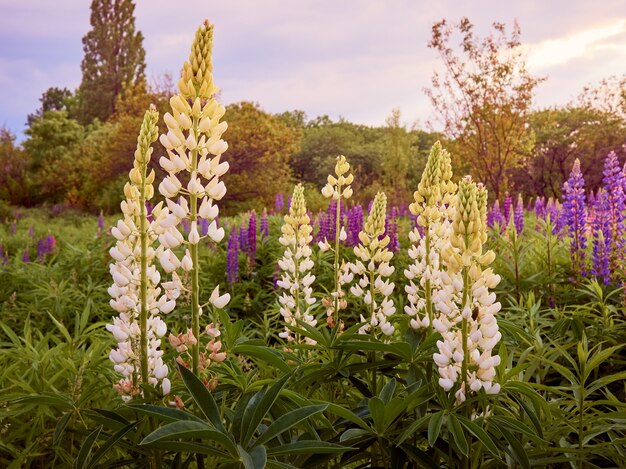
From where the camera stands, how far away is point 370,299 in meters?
2.52

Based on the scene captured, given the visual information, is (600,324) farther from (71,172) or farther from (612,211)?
(71,172)

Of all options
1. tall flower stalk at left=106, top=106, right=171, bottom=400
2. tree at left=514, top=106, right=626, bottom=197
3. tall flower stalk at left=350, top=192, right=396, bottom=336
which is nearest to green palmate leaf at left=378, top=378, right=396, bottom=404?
tall flower stalk at left=106, top=106, right=171, bottom=400

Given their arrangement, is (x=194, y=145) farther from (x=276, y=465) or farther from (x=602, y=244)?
(x=602, y=244)

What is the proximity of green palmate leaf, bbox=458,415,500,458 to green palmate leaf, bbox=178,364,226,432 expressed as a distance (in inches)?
25.6

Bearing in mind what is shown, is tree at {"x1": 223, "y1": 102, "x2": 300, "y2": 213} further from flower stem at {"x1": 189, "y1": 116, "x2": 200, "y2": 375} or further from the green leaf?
the green leaf

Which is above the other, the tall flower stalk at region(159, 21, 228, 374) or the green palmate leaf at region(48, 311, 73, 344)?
the tall flower stalk at region(159, 21, 228, 374)

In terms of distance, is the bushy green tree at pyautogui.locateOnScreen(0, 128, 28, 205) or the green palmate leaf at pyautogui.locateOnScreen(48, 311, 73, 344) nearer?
the green palmate leaf at pyautogui.locateOnScreen(48, 311, 73, 344)

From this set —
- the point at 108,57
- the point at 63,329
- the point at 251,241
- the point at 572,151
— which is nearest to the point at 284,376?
the point at 63,329

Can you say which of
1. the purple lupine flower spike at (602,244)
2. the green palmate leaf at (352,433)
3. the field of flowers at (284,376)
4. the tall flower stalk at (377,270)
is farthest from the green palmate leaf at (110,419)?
the purple lupine flower spike at (602,244)

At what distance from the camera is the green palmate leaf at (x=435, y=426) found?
1.39 meters

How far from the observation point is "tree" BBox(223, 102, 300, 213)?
21.8 meters

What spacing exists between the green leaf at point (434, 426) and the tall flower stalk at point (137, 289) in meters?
0.81

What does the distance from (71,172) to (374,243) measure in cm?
2814

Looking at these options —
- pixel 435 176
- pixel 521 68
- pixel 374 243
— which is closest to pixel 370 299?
pixel 374 243
